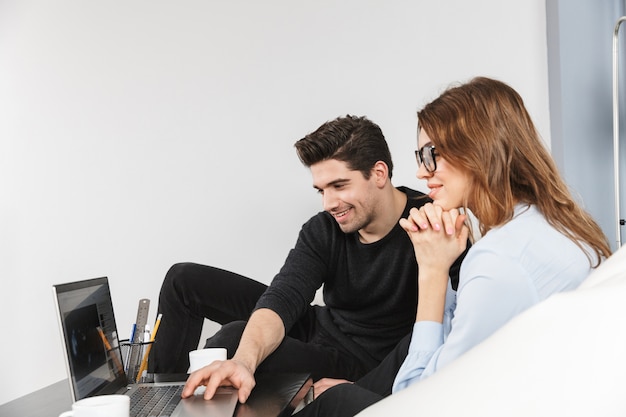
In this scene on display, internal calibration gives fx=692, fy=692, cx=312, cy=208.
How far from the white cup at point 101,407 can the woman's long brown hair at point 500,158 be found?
0.70 m

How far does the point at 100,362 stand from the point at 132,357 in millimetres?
220

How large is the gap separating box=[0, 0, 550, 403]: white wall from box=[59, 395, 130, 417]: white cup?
202cm

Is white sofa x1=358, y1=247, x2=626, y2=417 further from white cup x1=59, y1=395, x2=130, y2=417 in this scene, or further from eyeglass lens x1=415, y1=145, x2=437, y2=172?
eyeglass lens x1=415, y1=145, x2=437, y2=172

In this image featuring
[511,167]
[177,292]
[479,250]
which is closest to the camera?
[479,250]

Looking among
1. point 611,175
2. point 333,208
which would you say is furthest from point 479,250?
point 611,175

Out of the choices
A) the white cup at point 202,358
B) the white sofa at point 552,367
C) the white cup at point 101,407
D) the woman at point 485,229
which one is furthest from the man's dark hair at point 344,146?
the white sofa at point 552,367

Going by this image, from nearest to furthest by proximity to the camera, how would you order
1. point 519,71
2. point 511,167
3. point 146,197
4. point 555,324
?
point 555,324
point 511,167
point 519,71
point 146,197

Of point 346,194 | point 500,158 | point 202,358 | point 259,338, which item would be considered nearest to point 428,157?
point 500,158

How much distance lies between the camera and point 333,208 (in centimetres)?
234

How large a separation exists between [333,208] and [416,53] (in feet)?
3.16

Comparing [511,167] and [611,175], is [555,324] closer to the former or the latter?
[511,167]

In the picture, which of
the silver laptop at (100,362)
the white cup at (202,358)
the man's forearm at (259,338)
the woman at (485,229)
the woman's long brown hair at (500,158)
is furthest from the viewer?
the man's forearm at (259,338)

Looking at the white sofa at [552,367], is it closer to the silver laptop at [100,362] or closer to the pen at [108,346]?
the silver laptop at [100,362]

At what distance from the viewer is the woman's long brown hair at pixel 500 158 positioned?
125 centimetres
